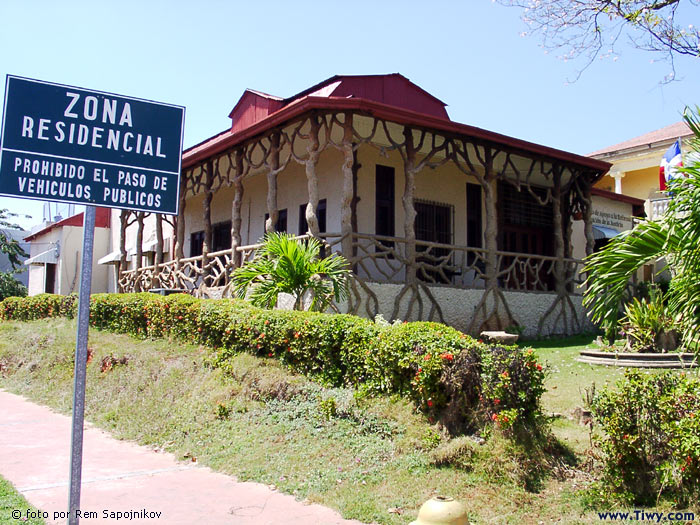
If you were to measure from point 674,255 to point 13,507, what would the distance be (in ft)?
18.7

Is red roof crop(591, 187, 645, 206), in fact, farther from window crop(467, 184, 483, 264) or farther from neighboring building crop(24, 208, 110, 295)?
neighboring building crop(24, 208, 110, 295)

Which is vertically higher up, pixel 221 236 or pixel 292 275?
pixel 221 236

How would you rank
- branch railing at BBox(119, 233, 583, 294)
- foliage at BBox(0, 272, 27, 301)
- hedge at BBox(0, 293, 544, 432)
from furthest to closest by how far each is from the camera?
foliage at BBox(0, 272, 27, 301)
branch railing at BBox(119, 233, 583, 294)
hedge at BBox(0, 293, 544, 432)

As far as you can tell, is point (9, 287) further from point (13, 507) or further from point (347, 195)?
point (13, 507)

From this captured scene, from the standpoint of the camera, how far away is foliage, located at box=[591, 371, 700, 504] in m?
4.45

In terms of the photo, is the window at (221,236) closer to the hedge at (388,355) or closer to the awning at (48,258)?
the hedge at (388,355)

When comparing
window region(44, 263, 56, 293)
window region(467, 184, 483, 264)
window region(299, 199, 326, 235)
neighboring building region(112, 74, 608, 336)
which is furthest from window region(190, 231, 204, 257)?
window region(44, 263, 56, 293)

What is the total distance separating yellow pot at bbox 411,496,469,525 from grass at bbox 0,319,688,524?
129 centimetres

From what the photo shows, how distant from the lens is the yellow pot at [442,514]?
11.3ft

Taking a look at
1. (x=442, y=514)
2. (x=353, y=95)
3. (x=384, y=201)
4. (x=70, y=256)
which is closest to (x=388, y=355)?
(x=442, y=514)

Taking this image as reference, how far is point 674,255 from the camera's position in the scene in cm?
512

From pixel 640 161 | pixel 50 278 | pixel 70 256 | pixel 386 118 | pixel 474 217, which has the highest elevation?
pixel 640 161

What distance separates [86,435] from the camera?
7965 millimetres

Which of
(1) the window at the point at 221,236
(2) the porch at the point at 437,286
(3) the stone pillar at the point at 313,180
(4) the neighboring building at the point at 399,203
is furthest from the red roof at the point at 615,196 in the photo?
(1) the window at the point at 221,236
